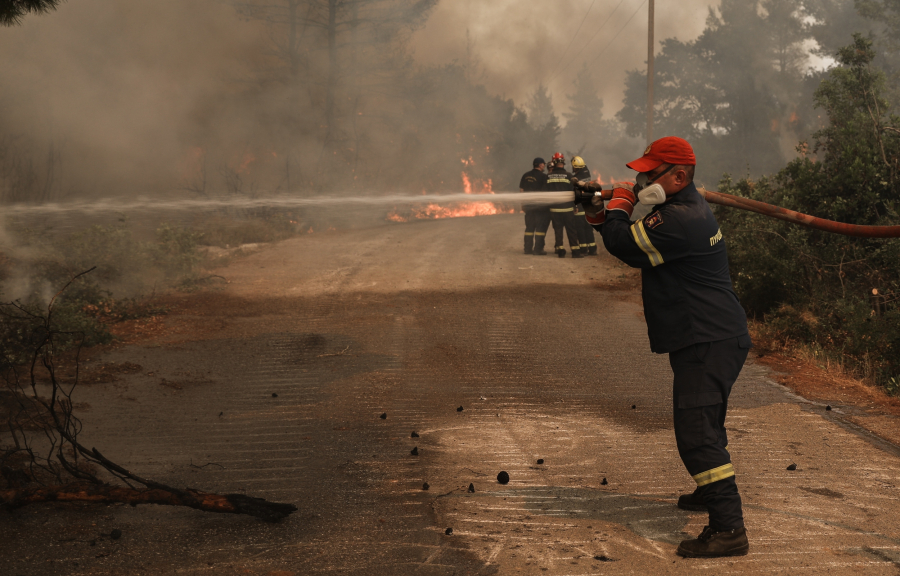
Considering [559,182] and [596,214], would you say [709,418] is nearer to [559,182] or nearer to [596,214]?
[596,214]

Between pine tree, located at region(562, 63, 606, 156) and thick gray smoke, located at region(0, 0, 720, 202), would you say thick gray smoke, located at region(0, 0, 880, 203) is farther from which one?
pine tree, located at region(562, 63, 606, 156)

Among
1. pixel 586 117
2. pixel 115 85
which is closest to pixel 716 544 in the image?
pixel 115 85

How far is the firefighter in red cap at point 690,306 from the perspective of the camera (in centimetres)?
291

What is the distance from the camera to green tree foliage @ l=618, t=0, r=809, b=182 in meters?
40.8

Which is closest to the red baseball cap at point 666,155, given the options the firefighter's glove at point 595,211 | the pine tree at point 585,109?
the firefighter's glove at point 595,211

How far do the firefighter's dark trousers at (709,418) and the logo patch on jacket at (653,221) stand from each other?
1.86ft

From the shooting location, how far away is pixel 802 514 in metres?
3.16

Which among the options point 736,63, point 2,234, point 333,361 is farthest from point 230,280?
point 736,63

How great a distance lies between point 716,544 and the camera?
276 centimetres

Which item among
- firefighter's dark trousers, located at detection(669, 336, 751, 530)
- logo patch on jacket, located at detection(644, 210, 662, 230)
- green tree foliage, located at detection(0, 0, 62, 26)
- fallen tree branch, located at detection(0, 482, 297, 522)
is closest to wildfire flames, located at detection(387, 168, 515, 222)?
green tree foliage, located at detection(0, 0, 62, 26)

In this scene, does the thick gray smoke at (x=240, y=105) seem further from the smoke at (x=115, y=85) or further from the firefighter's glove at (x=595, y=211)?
the firefighter's glove at (x=595, y=211)

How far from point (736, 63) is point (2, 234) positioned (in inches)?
1731

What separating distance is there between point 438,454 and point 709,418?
1.69 meters

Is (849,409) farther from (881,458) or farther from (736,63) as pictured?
(736,63)
